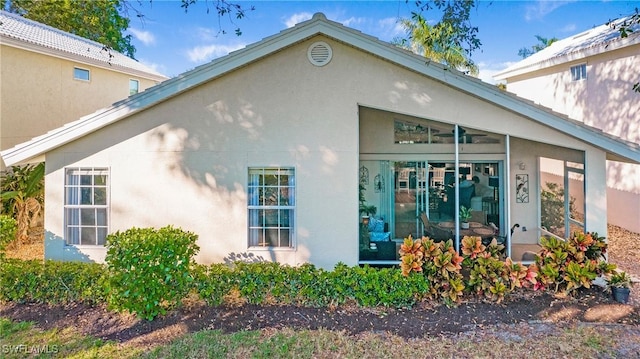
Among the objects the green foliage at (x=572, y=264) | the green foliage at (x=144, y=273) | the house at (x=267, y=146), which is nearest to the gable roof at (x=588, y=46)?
the house at (x=267, y=146)

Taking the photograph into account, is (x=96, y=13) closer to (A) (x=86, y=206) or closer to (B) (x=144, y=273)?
(A) (x=86, y=206)

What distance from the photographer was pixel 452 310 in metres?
7.26

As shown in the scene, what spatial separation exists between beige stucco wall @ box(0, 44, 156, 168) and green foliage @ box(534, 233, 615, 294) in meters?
18.0

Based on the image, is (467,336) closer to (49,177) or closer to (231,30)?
(231,30)

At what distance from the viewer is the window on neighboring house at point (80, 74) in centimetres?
1728

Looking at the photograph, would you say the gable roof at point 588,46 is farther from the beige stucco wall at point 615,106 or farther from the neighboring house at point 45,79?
the neighboring house at point 45,79

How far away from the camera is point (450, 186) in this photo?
1080 centimetres

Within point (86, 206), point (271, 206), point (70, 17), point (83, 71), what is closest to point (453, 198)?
point (271, 206)

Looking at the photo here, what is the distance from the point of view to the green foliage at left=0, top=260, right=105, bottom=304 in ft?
25.1

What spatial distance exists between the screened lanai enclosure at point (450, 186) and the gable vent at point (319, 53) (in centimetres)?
304

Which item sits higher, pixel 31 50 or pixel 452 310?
pixel 31 50

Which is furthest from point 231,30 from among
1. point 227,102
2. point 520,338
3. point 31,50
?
point 31,50

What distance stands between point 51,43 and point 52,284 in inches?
510

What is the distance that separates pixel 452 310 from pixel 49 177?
9.67m
